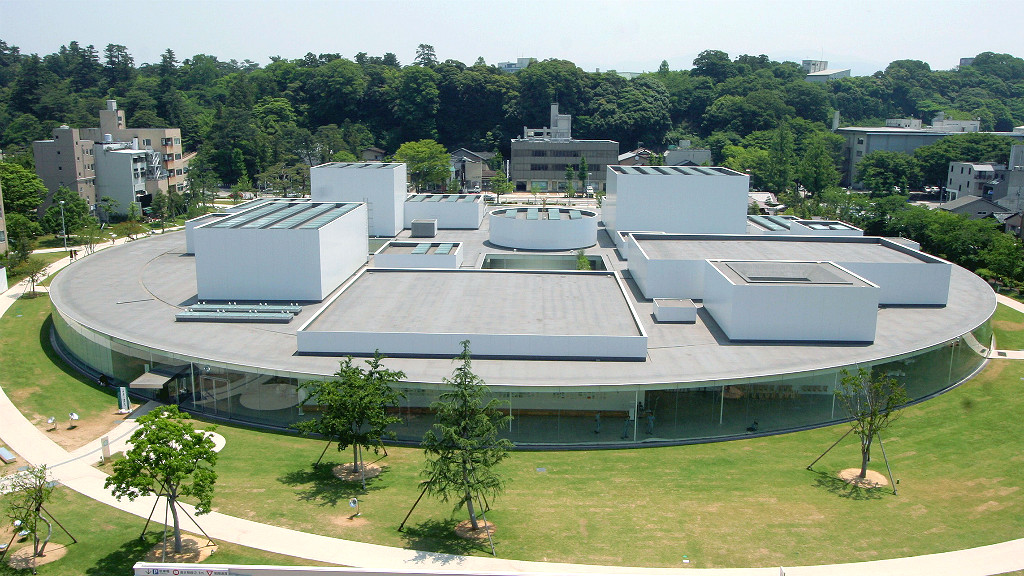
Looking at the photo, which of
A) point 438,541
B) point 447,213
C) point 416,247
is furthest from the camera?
point 447,213

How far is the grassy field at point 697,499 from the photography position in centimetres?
1878

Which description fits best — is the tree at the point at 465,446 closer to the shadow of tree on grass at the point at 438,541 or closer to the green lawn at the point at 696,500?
the shadow of tree on grass at the point at 438,541

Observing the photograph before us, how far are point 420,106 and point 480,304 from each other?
282 feet

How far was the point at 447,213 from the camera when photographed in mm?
59281

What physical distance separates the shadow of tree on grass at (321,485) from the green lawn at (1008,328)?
31688 mm

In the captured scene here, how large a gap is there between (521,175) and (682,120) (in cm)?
4053

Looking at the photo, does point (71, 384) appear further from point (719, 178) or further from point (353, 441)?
point (719, 178)

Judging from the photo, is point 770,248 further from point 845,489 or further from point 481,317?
point 845,489

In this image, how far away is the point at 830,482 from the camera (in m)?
22.7

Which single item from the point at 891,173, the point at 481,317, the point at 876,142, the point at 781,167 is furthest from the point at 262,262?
the point at 876,142

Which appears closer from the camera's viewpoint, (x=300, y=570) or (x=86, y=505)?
(x=300, y=570)

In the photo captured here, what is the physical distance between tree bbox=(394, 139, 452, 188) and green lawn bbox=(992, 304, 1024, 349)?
→ 195 feet

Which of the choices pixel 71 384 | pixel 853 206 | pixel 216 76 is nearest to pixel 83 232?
pixel 71 384

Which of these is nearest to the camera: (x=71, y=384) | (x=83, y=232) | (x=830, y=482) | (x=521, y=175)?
(x=830, y=482)
